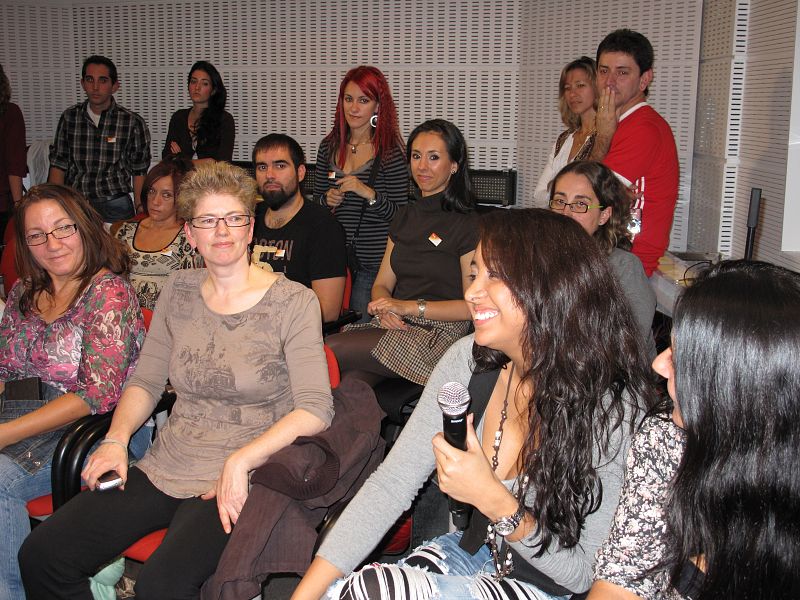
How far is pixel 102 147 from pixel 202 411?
13.1 ft

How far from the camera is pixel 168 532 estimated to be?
89.0 inches

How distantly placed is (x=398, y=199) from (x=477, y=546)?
2790 mm

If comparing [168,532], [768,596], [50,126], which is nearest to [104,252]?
[168,532]

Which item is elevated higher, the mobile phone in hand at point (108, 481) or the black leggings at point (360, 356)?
the black leggings at point (360, 356)

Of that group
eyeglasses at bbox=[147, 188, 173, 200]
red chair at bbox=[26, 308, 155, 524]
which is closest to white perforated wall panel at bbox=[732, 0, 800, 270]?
red chair at bbox=[26, 308, 155, 524]

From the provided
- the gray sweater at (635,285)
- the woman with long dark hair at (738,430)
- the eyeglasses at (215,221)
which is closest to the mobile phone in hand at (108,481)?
the eyeglasses at (215,221)

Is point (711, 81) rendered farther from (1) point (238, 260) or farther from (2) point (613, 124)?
(1) point (238, 260)

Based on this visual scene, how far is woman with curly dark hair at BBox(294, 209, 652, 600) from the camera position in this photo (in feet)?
5.76

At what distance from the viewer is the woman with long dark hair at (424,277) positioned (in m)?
3.39

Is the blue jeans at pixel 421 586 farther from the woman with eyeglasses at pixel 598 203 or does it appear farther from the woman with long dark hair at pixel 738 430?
the woman with eyeglasses at pixel 598 203

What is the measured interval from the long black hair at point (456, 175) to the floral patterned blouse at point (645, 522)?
2.28 meters

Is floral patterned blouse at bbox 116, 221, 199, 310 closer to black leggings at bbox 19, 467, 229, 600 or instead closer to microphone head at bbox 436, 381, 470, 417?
black leggings at bbox 19, 467, 229, 600

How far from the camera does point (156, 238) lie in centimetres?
401

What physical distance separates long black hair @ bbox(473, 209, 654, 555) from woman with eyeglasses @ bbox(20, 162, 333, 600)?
0.83m
